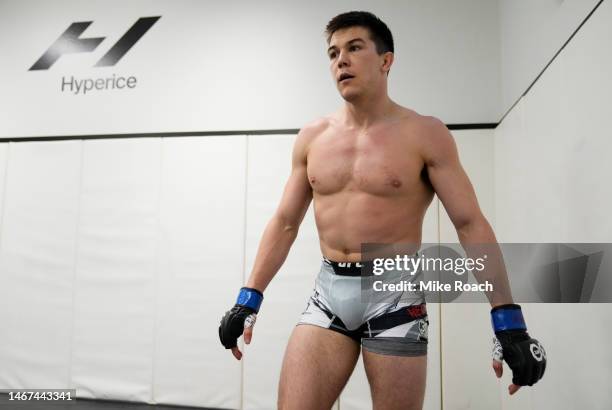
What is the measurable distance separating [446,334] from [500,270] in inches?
68.8

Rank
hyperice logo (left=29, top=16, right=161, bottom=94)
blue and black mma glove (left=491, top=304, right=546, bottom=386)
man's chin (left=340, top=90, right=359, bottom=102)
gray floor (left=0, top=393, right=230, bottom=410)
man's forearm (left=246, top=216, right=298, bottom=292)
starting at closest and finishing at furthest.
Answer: blue and black mma glove (left=491, top=304, right=546, bottom=386)
man's chin (left=340, top=90, right=359, bottom=102)
man's forearm (left=246, top=216, right=298, bottom=292)
gray floor (left=0, top=393, right=230, bottom=410)
hyperice logo (left=29, top=16, right=161, bottom=94)

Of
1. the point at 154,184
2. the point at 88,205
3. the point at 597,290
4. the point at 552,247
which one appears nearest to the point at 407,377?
the point at 597,290

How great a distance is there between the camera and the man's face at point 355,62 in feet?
5.47

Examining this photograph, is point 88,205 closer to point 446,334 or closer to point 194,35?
point 194,35

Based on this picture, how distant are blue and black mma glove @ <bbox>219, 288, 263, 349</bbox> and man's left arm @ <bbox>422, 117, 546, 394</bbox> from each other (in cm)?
77

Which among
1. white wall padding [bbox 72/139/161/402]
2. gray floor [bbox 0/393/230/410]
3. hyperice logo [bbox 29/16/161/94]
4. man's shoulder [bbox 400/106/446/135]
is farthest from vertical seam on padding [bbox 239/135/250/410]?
man's shoulder [bbox 400/106/446/135]

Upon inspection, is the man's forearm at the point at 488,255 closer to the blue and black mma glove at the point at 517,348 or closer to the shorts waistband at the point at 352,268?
the blue and black mma glove at the point at 517,348

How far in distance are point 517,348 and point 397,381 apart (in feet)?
1.21

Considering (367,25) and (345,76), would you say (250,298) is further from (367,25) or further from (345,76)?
(367,25)

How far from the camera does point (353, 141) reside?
68.1 inches

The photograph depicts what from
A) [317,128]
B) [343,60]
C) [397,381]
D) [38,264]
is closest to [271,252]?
[317,128]

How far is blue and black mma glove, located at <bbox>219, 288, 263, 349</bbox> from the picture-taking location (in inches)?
65.4

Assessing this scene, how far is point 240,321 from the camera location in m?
1.67

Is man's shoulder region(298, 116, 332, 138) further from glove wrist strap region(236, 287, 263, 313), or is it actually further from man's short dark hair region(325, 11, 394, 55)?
glove wrist strap region(236, 287, 263, 313)
